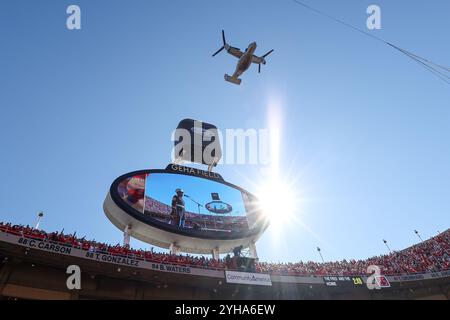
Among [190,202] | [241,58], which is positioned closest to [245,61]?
[241,58]

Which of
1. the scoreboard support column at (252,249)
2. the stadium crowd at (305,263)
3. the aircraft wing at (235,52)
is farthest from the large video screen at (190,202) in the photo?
the aircraft wing at (235,52)

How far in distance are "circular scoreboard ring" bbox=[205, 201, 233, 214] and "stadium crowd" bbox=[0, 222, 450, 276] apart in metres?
6.58

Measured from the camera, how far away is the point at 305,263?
33906 millimetres

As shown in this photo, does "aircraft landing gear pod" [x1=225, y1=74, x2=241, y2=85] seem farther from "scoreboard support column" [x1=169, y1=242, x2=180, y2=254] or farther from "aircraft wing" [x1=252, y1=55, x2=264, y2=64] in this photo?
"scoreboard support column" [x1=169, y1=242, x2=180, y2=254]

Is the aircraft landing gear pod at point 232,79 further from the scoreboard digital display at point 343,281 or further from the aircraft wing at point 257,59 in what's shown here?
the scoreboard digital display at point 343,281

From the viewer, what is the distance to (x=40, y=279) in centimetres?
1945

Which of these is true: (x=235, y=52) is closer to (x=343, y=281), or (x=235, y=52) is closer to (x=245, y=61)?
(x=245, y=61)

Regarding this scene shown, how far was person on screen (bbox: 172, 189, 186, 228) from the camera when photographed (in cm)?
2989

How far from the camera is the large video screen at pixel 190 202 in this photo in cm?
2904

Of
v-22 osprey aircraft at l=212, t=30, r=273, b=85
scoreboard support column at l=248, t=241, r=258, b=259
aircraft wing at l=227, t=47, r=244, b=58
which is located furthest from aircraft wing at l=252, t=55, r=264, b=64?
scoreboard support column at l=248, t=241, r=258, b=259

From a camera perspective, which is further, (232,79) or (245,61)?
(232,79)

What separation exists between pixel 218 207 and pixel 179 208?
16.6 ft
